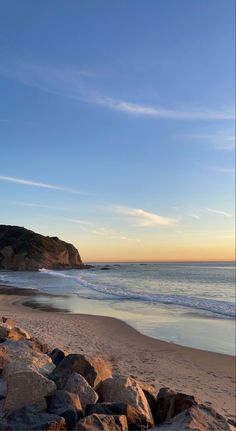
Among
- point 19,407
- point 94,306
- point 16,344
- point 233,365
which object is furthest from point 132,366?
point 94,306

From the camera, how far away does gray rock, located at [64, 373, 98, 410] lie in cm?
589

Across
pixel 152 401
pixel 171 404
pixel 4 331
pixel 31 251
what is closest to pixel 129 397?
pixel 152 401

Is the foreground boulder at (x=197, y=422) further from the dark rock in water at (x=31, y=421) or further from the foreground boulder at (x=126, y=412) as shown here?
the dark rock in water at (x=31, y=421)

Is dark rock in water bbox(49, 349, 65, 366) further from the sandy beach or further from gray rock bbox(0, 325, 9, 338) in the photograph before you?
the sandy beach

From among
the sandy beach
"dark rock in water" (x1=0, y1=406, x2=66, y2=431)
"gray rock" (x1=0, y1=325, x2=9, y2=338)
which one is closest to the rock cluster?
"dark rock in water" (x1=0, y1=406, x2=66, y2=431)

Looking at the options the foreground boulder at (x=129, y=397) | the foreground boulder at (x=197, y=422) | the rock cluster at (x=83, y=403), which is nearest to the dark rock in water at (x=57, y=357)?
the rock cluster at (x=83, y=403)

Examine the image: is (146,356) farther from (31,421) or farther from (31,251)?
(31,251)

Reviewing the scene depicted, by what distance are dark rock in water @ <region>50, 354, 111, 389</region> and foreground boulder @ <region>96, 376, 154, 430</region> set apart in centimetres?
17

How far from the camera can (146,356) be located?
38.8 feet

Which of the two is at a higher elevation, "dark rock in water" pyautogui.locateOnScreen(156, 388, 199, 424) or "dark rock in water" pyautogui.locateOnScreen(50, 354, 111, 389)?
"dark rock in water" pyautogui.locateOnScreen(50, 354, 111, 389)

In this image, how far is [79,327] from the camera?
16.2 m

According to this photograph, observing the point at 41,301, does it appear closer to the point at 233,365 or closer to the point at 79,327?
the point at 79,327

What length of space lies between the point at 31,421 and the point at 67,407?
61 cm

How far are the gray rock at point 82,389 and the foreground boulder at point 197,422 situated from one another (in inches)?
40.9
